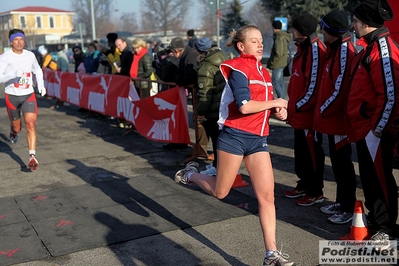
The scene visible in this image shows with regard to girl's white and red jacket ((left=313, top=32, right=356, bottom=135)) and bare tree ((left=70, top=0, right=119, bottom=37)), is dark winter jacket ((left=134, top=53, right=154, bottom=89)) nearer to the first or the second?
girl's white and red jacket ((left=313, top=32, right=356, bottom=135))

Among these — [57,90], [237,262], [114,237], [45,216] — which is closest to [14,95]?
[45,216]

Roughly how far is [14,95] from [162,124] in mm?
2495

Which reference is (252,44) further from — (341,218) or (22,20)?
(22,20)

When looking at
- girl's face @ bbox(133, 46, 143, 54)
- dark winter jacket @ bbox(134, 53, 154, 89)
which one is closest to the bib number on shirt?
dark winter jacket @ bbox(134, 53, 154, 89)

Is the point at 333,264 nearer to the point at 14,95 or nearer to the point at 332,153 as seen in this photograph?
the point at 332,153

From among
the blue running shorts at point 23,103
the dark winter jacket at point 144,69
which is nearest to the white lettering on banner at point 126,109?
the dark winter jacket at point 144,69

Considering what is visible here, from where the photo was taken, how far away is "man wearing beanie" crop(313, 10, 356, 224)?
496cm

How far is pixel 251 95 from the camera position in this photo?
4105 millimetres

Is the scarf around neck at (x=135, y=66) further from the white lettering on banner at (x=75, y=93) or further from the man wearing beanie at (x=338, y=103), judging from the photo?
the man wearing beanie at (x=338, y=103)

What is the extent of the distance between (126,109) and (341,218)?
21.7 ft

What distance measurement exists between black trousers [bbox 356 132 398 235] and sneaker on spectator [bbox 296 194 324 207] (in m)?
1.27

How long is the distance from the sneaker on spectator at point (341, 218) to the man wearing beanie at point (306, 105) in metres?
0.59

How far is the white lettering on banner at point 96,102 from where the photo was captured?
12.5 meters

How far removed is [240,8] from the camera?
45.4 m
